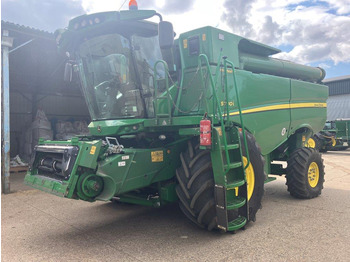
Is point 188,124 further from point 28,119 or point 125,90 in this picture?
point 28,119

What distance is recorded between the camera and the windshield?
402cm

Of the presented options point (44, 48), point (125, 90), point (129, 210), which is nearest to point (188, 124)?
point (125, 90)

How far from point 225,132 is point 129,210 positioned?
7.42 ft

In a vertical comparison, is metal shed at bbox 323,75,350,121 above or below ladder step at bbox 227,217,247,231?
above

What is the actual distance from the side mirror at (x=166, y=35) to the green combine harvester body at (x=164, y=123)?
12mm

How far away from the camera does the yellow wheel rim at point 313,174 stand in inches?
222

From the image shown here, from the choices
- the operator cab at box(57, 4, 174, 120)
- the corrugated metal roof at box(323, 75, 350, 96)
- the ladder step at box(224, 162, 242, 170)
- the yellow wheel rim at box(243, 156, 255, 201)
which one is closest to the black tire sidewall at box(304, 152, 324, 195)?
the yellow wheel rim at box(243, 156, 255, 201)

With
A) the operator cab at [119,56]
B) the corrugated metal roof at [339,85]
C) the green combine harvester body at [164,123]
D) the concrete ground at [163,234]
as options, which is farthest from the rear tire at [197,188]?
the corrugated metal roof at [339,85]

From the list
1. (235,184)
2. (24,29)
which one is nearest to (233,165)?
(235,184)

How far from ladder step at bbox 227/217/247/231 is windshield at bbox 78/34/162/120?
5.77 ft

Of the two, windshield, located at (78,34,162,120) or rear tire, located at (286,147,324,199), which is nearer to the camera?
windshield, located at (78,34,162,120)

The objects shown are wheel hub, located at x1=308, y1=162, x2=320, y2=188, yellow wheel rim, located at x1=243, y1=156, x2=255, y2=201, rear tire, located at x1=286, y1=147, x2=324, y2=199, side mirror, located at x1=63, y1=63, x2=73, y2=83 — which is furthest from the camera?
wheel hub, located at x1=308, y1=162, x2=320, y2=188

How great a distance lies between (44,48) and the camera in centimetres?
873

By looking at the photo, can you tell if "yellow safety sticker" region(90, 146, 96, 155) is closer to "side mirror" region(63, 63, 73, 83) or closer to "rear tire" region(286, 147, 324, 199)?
"side mirror" region(63, 63, 73, 83)
